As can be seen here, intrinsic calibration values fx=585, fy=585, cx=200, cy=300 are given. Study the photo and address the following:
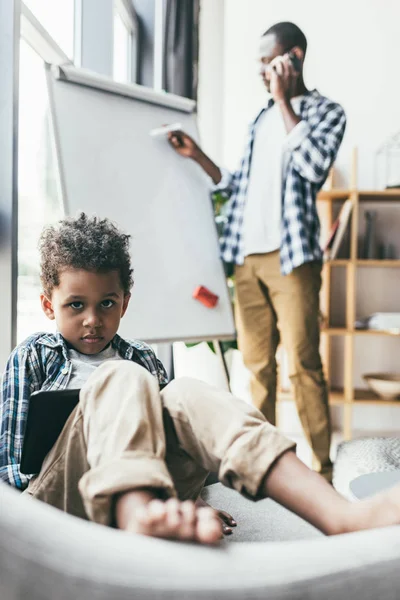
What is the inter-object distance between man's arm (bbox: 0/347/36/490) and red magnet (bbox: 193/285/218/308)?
103 cm

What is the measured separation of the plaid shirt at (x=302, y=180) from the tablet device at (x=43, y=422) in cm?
134

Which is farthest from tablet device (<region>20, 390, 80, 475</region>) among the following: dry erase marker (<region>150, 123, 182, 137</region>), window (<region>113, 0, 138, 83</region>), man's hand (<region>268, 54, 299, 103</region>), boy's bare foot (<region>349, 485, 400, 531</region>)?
window (<region>113, 0, 138, 83</region>)

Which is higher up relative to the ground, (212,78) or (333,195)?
(212,78)

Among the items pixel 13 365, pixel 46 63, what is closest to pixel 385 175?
pixel 46 63

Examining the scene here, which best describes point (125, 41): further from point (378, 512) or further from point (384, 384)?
point (378, 512)

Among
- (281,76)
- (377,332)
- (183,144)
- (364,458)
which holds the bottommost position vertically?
(364,458)

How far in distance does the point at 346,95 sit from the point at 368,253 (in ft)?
2.80

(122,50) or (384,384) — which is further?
(384,384)

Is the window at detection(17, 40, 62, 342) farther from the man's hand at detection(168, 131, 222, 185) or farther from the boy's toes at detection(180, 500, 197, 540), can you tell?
the boy's toes at detection(180, 500, 197, 540)

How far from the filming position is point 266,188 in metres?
2.18

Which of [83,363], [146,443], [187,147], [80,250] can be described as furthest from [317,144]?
[146,443]

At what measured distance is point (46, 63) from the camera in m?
1.60

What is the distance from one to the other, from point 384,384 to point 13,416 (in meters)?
2.33

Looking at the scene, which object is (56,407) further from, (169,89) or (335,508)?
(169,89)
